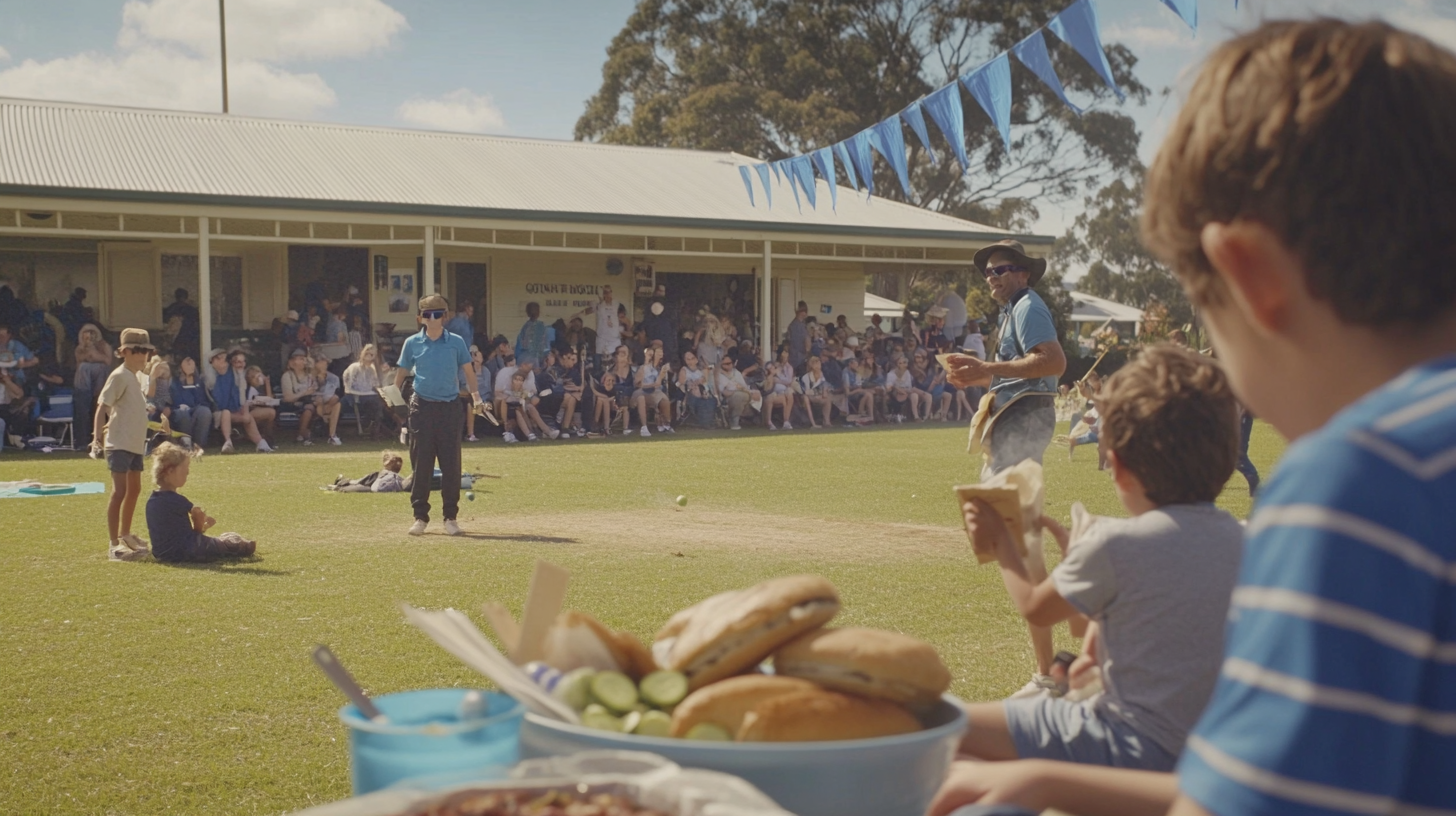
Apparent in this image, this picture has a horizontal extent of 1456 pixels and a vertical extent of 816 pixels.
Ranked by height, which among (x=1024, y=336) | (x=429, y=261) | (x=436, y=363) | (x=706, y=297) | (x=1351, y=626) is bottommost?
(x=1351, y=626)

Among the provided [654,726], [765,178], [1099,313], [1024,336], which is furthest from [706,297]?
[1099,313]

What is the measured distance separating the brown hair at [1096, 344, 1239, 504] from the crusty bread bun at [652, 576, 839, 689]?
1250 millimetres

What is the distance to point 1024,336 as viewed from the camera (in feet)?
24.2

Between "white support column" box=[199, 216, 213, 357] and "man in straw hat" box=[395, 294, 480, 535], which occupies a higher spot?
"white support column" box=[199, 216, 213, 357]

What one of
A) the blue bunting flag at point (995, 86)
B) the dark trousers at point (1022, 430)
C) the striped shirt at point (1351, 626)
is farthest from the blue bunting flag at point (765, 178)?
the striped shirt at point (1351, 626)

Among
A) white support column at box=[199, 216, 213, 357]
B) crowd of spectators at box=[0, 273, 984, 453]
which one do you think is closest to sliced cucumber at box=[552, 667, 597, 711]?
crowd of spectators at box=[0, 273, 984, 453]

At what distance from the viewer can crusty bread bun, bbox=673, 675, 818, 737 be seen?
1.75m

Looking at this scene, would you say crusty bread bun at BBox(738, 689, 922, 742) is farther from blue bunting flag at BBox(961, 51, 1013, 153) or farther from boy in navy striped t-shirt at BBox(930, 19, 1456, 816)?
blue bunting flag at BBox(961, 51, 1013, 153)

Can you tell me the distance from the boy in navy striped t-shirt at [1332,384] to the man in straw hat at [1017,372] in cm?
594

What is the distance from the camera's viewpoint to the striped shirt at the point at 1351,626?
1032mm

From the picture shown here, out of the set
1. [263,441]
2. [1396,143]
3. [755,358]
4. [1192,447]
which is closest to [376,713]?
[1396,143]

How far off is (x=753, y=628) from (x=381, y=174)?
2512cm

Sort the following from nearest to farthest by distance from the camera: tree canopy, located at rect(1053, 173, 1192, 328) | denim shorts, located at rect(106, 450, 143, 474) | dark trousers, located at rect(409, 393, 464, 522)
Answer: denim shorts, located at rect(106, 450, 143, 474)
dark trousers, located at rect(409, 393, 464, 522)
tree canopy, located at rect(1053, 173, 1192, 328)

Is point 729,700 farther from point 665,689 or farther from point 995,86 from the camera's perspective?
point 995,86
